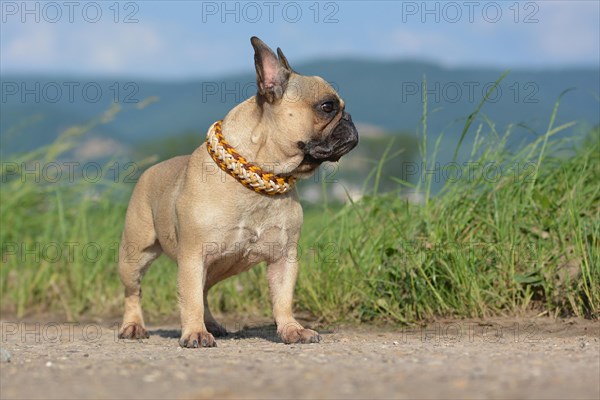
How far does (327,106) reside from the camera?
5.39 metres

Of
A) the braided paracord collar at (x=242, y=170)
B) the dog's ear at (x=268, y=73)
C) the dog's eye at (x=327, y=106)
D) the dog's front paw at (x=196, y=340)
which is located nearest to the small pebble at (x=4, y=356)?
the dog's front paw at (x=196, y=340)

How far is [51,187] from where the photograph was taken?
33.3 ft

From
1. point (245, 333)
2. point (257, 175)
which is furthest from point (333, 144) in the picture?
point (245, 333)

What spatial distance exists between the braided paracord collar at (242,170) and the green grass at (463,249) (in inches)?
63.2

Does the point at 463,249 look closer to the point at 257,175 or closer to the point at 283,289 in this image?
the point at 283,289

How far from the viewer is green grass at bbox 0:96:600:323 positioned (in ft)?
21.3

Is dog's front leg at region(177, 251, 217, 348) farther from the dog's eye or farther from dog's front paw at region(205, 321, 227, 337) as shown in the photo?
the dog's eye

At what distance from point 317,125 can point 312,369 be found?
186 centimetres

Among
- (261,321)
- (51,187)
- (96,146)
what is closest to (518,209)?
(261,321)

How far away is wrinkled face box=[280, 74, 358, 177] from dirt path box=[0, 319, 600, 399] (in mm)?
1111

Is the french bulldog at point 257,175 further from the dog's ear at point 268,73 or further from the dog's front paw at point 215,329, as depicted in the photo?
the dog's front paw at point 215,329

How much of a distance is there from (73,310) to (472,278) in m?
3.97

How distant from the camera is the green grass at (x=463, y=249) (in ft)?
21.3

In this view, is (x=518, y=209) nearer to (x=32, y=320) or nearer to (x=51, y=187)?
(x=32, y=320)
